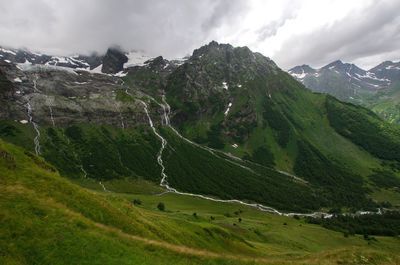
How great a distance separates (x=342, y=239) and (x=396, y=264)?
460 ft

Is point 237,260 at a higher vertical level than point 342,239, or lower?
higher

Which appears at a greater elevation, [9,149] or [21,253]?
[9,149]

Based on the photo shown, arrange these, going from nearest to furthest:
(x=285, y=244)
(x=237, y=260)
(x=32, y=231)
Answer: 1. (x=32, y=231)
2. (x=237, y=260)
3. (x=285, y=244)

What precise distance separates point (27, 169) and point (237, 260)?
3348 centimetres

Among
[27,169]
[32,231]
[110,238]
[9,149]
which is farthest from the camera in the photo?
[9,149]

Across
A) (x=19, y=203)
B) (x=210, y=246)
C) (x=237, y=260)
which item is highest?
(x=19, y=203)

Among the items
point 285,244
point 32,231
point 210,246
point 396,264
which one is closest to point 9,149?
point 32,231

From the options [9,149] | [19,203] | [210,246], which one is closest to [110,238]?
[19,203]

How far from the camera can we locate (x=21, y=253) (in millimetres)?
38938

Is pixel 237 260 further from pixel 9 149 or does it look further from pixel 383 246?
pixel 383 246

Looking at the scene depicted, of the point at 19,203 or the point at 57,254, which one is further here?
the point at 19,203

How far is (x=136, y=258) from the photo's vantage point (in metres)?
42.5

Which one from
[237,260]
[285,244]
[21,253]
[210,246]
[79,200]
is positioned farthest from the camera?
[285,244]

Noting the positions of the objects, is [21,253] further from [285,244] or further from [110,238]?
[285,244]
